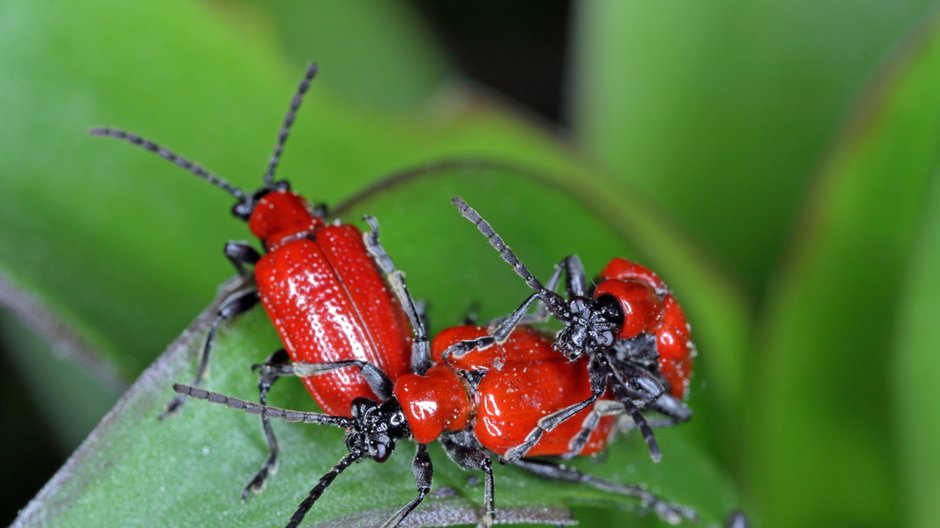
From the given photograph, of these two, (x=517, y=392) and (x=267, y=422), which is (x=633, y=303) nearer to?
(x=517, y=392)

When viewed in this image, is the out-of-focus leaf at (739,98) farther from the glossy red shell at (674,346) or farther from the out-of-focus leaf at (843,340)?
the glossy red shell at (674,346)

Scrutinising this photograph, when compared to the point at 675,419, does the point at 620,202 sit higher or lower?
higher

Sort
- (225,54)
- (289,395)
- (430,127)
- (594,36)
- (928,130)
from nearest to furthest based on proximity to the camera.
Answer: (289,395) → (928,130) → (225,54) → (430,127) → (594,36)

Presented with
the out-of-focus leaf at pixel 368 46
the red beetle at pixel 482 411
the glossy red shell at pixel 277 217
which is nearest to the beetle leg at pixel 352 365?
the red beetle at pixel 482 411

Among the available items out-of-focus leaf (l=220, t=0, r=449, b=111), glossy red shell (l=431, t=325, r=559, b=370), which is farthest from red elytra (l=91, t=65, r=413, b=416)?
out-of-focus leaf (l=220, t=0, r=449, b=111)

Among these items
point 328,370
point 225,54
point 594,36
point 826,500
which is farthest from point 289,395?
point 594,36

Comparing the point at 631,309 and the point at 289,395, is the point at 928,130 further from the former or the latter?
the point at 289,395
